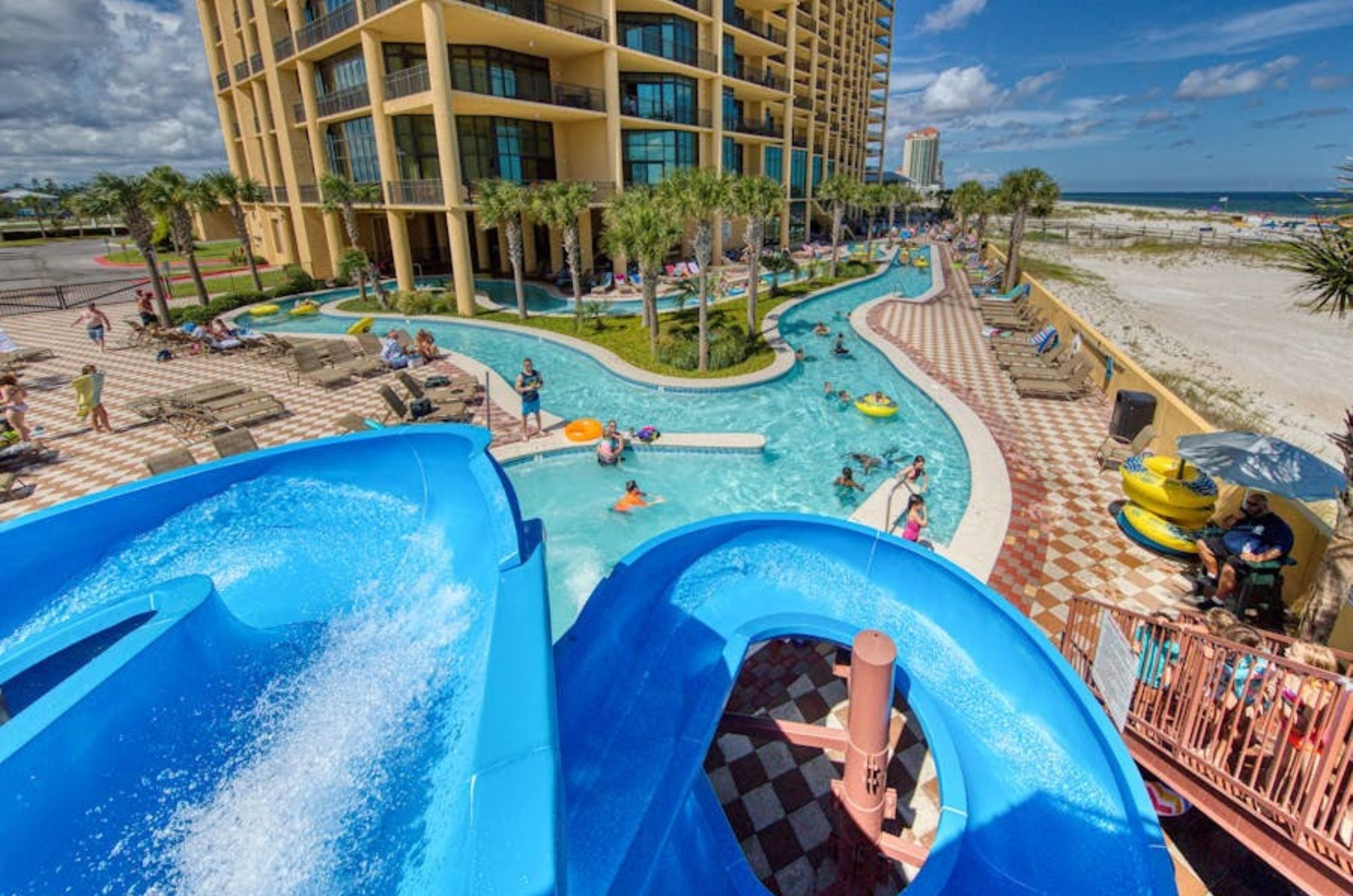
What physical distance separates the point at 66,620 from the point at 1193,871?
1076cm

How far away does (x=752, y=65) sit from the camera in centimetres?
4597

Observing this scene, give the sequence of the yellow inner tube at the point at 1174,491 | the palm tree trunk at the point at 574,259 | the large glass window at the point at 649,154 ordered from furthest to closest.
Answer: the large glass window at the point at 649,154
the palm tree trunk at the point at 574,259
the yellow inner tube at the point at 1174,491

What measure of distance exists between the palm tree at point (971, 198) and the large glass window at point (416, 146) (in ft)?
102

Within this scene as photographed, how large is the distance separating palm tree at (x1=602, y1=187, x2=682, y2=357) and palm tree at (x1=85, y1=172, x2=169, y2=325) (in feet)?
51.9

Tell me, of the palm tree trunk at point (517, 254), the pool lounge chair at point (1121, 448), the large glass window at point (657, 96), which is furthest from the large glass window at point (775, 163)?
the pool lounge chair at point (1121, 448)

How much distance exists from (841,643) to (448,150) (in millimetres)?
24278

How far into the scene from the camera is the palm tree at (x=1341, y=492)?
584 cm

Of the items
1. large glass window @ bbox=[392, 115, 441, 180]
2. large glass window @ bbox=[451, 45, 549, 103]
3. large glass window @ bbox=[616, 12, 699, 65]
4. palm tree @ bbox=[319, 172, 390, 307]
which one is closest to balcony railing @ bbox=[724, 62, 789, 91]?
large glass window @ bbox=[616, 12, 699, 65]

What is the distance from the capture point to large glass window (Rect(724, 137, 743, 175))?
39469mm

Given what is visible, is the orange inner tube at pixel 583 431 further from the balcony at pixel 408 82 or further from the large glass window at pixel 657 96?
the large glass window at pixel 657 96

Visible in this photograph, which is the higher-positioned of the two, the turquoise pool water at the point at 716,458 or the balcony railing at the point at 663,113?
the balcony railing at the point at 663,113

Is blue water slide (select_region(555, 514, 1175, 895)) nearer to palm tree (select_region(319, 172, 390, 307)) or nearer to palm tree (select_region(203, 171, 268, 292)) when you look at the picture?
palm tree (select_region(319, 172, 390, 307))

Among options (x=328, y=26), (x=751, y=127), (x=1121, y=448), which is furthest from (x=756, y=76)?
(x=1121, y=448)

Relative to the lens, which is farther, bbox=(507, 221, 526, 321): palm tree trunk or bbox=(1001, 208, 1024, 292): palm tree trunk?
bbox=(1001, 208, 1024, 292): palm tree trunk
